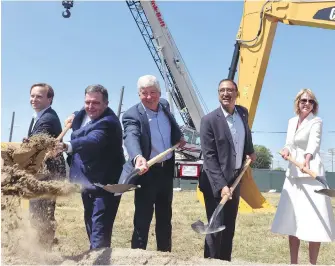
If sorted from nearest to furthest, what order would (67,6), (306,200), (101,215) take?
(101,215) → (306,200) → (67,6)

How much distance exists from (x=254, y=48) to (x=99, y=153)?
6.02 m

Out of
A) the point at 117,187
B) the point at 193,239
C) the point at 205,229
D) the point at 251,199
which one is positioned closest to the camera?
the point at 117,187

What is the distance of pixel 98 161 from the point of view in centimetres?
398

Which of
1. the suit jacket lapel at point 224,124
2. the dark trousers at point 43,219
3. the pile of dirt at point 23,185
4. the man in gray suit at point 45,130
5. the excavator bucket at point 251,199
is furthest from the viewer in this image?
the excavator bucket at point 251,199

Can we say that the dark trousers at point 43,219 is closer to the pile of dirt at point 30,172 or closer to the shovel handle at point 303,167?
the pile of dirt at point 30,172

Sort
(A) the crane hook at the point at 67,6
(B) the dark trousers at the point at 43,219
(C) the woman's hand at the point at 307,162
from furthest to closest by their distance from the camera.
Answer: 1. (A) the crane hook at the point at 67,6
2. (C) the woman's hand at the point at 307,162
3. (B) the dark trousers at the point at 43,219

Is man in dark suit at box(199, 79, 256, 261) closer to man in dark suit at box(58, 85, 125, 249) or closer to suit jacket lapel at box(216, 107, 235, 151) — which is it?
suit jacket lapel at box(216, 107, 235, 151)

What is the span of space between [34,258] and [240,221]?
17.0 ft

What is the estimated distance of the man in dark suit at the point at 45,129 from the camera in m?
3.92

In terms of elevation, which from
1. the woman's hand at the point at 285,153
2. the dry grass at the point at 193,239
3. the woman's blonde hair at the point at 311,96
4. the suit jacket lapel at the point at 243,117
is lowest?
the dry grass at the point at 193,239

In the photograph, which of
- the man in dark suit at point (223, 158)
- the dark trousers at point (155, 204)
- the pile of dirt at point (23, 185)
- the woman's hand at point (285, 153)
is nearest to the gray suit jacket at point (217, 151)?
the man in dark suit at point (223, 158)

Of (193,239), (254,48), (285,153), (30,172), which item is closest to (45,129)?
(30,172)

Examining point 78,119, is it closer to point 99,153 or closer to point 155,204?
point 99,153

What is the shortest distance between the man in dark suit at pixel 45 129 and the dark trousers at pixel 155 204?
0.69 meters
